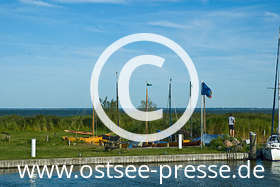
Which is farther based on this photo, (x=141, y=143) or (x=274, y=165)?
(x=141, y=143)

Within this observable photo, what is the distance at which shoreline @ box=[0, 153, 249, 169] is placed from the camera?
23.9 metres

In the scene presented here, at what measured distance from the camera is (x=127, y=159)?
26.5m

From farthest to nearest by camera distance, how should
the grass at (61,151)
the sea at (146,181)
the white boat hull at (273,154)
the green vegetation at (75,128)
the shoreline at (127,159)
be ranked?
the white boat hull at (273,154), the green vegetation at (75,128), the grass at (61,151), the shoreline at (127,159), the sea at (146,181)

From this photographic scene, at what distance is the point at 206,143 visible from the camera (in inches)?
1314

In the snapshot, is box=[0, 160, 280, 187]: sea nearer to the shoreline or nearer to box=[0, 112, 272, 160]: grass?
the shoreline

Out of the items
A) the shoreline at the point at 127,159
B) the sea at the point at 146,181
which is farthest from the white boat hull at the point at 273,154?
the sea at the point at 146,181

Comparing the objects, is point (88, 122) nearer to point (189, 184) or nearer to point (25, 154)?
point (25, 154)

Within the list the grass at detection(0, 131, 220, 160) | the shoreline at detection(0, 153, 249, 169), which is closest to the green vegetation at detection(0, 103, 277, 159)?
the grass at detection(0, 131, 220, 160)

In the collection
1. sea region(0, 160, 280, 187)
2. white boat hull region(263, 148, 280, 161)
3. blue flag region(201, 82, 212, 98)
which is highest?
blue flag region(201, 82, 212, 98)

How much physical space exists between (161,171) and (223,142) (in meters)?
8.56

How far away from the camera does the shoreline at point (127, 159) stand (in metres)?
23.9

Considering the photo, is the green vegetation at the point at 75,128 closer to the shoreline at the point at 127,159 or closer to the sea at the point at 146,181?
the shoreline at the point at 127,159

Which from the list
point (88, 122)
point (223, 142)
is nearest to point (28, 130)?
point (88, 122)

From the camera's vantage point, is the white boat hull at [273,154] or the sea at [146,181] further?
the white boat hull at [273,154]
